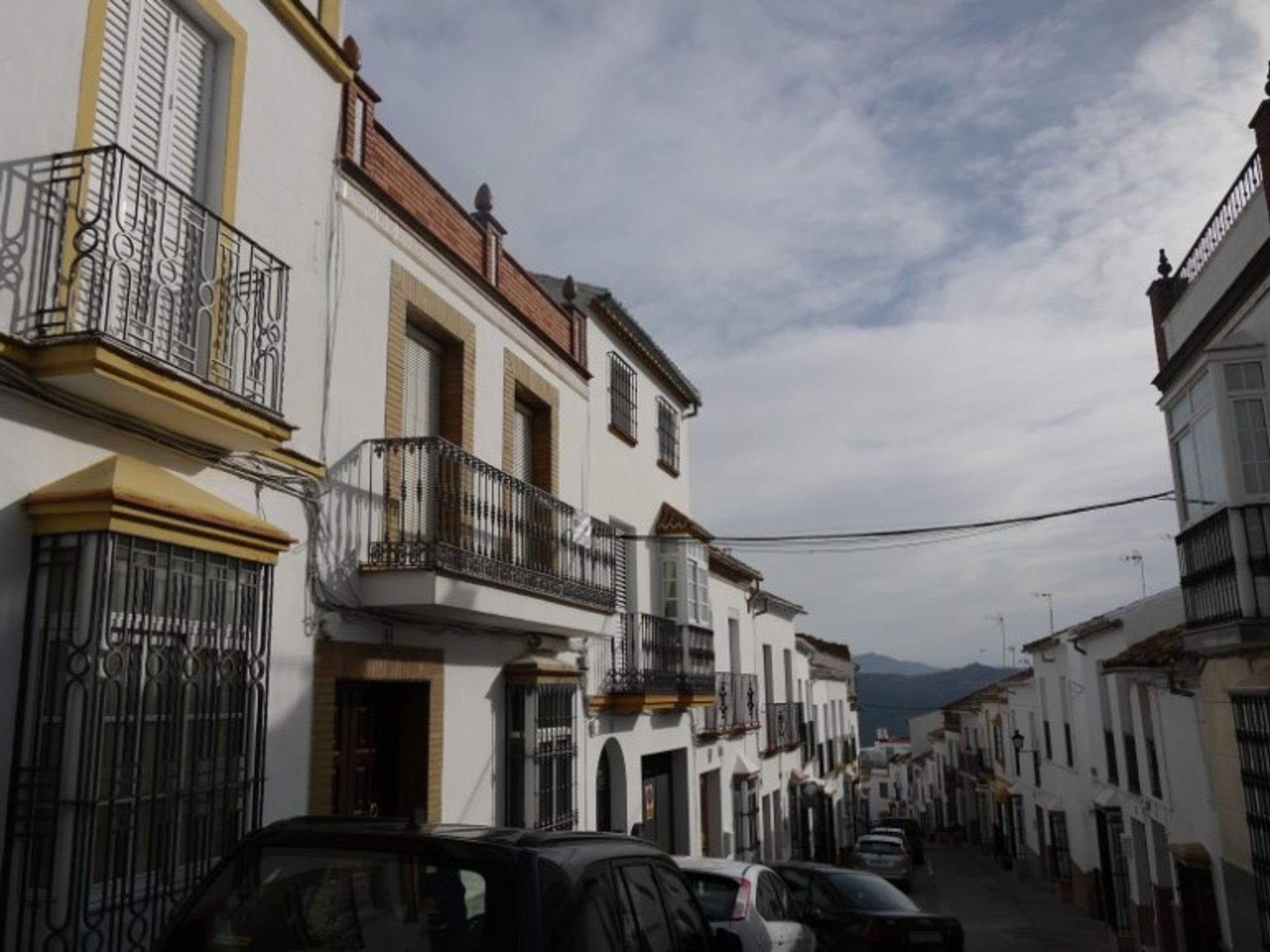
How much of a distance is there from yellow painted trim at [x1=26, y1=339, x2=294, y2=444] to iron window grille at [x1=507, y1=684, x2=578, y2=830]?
17.1 ft

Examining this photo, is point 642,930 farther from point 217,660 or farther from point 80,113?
point 80,113

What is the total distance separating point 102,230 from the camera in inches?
208

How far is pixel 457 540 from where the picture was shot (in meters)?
8.59

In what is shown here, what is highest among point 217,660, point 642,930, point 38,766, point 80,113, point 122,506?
point 80,113

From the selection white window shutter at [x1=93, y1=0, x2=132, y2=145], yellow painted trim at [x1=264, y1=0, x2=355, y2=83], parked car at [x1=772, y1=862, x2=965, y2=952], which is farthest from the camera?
parked car at [x1=772, y1=862, x2=965, y2=952]

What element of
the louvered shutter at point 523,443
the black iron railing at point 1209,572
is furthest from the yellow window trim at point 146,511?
the black iron railing at point 1209,572

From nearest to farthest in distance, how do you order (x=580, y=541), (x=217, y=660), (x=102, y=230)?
(x=102, y=230), (x=217, y=660), (x=580, y=541)

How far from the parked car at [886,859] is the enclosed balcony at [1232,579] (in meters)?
17.1

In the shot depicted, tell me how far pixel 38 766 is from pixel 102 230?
2.64 m

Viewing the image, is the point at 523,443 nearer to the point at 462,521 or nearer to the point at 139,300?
the point at 462,521

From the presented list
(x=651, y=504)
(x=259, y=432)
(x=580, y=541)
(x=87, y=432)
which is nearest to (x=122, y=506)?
(x=87, y=432)

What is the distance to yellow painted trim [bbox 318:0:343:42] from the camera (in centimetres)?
787

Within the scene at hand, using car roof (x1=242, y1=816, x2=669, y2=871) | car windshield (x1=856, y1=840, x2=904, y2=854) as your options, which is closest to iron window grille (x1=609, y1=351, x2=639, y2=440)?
car roof (x1=242, y1=816, x2=669, y2=871)

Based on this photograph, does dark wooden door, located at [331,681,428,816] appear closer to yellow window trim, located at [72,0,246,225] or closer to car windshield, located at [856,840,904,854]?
yellow window trim, located at [72,0,246,225]
